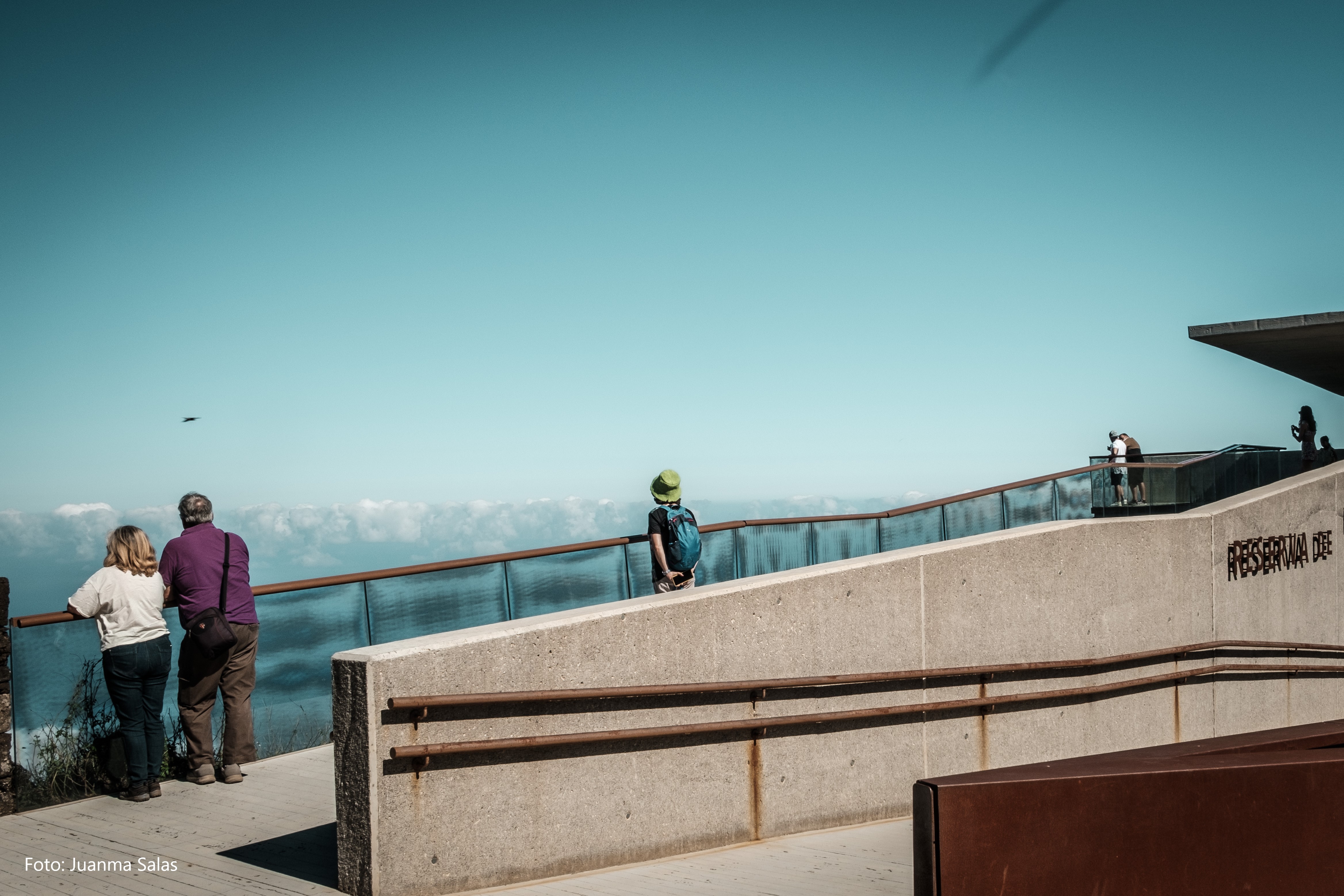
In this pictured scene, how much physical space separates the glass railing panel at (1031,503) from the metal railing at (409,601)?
265 cm

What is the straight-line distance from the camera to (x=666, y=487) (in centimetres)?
819

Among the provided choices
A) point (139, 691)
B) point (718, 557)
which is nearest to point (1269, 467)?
point (718, 557)

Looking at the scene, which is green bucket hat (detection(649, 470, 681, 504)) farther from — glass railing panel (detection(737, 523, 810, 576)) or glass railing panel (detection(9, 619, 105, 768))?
glass railing panel (detection(9, 619, 105, 768))

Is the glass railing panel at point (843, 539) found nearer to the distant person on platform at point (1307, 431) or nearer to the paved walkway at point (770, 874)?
the paved walkway at point (770, 874)

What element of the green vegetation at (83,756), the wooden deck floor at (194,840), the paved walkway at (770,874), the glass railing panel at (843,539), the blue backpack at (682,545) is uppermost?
the blue backpack at (682,545)

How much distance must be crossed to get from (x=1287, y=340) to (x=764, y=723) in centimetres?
1694

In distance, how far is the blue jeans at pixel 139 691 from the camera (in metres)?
6.62

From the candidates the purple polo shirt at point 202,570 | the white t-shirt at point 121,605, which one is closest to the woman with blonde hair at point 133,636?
the white t-shirt at point 121,605

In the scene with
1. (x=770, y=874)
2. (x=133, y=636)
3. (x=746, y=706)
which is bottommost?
(x=770, y=874)

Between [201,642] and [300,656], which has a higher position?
[201,642]

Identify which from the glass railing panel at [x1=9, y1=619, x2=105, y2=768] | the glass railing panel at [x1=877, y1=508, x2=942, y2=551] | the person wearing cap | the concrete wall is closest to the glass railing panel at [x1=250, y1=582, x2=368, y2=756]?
the glass railing panel at [x1=9, y1=619, x2=105, y2=768]

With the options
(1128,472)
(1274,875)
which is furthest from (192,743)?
(1128,472)

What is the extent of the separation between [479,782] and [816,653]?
2.46 metres

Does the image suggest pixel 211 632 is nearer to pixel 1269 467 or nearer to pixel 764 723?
pixel 764 723
